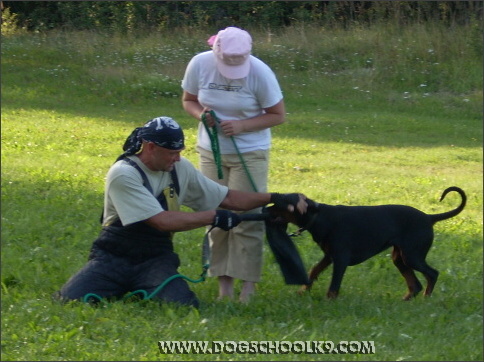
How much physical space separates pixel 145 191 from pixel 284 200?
35.4 inches

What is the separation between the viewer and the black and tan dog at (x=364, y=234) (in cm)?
553

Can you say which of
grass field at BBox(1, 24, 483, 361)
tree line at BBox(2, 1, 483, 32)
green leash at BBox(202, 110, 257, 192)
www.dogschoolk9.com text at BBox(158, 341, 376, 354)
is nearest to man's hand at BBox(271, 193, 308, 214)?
green leash at BBox(202, 110, 257, 192)

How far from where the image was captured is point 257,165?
223 inches

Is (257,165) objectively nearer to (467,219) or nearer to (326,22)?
(467,219)

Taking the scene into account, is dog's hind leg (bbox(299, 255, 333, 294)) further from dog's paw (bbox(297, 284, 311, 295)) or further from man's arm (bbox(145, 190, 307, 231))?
man's arm (bbox(145, 190, 307, 231))

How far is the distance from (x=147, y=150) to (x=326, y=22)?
15.8m

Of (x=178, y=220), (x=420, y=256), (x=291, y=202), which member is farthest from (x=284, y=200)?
(x=420, y=256)

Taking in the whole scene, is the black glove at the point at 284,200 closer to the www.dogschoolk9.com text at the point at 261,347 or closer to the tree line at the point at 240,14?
the www.dogschoolk9.com text at the point at 261,347

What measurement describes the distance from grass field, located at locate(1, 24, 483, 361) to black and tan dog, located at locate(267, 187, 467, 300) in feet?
0.73

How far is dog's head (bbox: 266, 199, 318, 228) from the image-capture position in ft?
17.8

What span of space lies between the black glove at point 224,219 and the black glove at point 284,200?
346 mm

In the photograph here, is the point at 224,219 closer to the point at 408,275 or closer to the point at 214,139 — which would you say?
the point at 214,139

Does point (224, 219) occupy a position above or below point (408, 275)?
above

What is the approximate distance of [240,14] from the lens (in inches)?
842
